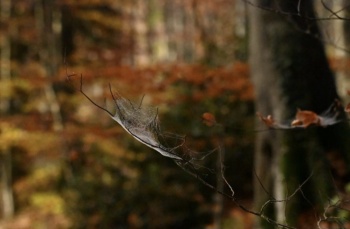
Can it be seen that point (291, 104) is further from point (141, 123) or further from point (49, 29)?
point (49, 29)

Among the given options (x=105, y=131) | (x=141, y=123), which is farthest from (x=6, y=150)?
(x=141, y=123)

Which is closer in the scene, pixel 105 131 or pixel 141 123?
pixel 141 123

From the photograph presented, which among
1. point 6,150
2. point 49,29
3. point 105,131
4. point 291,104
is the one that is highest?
point 49,29

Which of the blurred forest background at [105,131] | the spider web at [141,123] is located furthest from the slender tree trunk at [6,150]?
the spider web at [141,123]

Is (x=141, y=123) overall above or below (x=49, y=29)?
below

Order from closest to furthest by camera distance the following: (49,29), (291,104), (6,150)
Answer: (291,104)
(49,29)
(6,150)

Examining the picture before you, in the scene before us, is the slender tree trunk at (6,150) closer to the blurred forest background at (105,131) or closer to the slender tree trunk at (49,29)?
the blurred forest background at (105,131)
